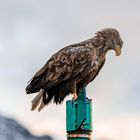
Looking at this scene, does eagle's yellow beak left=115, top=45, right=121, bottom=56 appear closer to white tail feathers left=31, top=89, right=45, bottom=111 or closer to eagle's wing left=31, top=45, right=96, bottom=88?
eagle's wing left=31, top=45, right=96, bottom=88

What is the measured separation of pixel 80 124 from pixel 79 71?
3764mm

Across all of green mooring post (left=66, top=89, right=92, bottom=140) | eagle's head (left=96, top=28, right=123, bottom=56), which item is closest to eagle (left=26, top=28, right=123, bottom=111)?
eagle's head (left=96, top=28, right=123, bottom=56)

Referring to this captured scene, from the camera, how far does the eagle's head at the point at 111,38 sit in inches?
689

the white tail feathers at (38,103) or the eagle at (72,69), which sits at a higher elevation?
the eagle at (72,69)

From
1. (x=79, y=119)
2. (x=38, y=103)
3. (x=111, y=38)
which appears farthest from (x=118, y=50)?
(x=79, y=119)

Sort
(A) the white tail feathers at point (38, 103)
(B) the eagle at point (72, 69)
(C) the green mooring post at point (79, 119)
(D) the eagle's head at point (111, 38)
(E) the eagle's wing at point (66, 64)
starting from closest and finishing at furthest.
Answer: (C) the green mooring post at point (79, 119) → (A) the white tail feathers at point (38, 103) → (B) the eagle at point (72, 69) → (E) the eagle's wing at point (66, 64) → (D) the eagle's head at point (111, 38)

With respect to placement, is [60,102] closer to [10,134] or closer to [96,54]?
[96,54]

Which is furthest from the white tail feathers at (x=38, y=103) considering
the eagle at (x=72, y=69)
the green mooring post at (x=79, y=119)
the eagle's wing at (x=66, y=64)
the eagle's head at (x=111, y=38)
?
the eagle's head at (x=111, y=38)

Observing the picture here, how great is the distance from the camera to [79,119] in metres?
14.1

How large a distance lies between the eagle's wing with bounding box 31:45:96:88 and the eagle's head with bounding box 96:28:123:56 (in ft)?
1.17

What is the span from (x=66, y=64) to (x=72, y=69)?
18cm

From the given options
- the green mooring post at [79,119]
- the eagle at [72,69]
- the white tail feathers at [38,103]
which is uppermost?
the eagle at [72,69]

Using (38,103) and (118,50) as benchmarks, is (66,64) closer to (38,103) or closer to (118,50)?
(118,50)

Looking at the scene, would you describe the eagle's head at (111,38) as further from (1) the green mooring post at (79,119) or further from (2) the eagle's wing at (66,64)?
(1) the green mooring post at (79,119)
